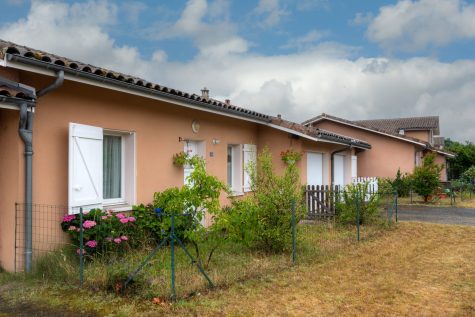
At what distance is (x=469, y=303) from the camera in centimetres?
512

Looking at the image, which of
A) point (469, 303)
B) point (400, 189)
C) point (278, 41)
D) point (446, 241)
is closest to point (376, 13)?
point (278, 41)

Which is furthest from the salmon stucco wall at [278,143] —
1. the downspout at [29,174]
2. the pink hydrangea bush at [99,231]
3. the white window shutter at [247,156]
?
the downspout at [29,174]

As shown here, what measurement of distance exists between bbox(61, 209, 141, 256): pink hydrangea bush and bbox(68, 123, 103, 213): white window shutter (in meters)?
0.21

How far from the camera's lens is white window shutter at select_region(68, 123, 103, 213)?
643cm

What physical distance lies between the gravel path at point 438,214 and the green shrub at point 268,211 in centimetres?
679

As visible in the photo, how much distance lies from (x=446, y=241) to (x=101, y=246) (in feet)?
24.3

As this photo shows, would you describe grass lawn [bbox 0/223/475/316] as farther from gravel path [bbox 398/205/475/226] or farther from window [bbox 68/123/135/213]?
gravel path [bbox 398/205/475/226]

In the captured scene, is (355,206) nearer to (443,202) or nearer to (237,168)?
(237,168)

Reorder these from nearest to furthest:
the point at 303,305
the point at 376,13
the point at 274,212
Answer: the point at 303,305 < the point at 274,212 < the point at 376,13

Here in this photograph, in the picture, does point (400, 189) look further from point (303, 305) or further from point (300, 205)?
point (303, 305)

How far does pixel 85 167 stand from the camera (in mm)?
6645

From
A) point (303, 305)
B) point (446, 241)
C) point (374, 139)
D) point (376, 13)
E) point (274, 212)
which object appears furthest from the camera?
point (374, 139)

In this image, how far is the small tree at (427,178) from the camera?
688 inches

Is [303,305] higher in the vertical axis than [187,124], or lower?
lower
